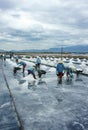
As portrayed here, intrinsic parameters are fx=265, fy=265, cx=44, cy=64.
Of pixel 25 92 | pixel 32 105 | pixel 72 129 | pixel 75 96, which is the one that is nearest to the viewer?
pixel 72 129

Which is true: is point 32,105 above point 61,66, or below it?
below

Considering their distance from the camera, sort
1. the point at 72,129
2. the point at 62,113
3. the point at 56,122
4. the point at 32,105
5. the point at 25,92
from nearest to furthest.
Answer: the point at 72,129, the point at 56,122, the point at 62,113, the point at 32,105, the point at 25,92

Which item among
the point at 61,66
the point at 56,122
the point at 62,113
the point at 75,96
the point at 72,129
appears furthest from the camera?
the point at 61,66

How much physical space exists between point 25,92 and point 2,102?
318 cm

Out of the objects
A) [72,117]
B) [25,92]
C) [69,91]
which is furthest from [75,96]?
[72,117]

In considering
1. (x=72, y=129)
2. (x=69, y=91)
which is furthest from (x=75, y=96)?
(x=72, y=129)

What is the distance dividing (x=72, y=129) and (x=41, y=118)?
1.83 m

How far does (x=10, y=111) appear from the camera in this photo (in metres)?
12.1

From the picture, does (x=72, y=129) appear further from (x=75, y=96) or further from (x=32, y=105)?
(x=75, y=96)

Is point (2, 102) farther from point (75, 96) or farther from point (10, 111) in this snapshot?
point (75, 96)

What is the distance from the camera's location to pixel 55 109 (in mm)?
12281

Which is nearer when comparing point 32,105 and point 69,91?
point 32,105

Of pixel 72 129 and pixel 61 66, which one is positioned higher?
pixel 61 66

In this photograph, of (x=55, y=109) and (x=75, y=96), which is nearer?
(x=55, y=109)
